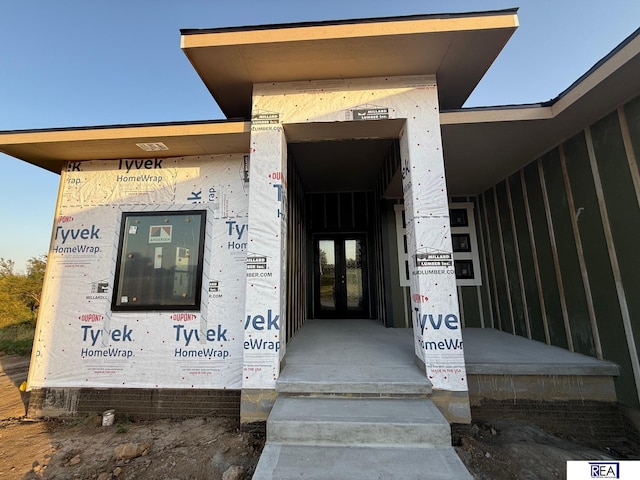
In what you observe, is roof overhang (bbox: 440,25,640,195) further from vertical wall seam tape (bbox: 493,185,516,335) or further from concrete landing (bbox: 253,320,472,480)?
concrete landing (bbox: 253,320,472,480)

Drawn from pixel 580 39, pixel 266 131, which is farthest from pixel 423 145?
pixel 580 39

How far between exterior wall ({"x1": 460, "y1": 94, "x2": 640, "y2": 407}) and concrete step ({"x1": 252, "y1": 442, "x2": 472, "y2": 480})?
2.38 m

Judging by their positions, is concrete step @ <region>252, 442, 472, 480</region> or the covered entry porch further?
the covered entry porch

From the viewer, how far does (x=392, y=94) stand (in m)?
2.55

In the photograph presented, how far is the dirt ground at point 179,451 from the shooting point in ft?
6.21

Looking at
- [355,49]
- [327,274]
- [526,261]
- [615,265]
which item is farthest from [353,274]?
[355,49]

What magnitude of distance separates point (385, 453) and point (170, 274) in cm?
285

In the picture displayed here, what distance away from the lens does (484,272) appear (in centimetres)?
471

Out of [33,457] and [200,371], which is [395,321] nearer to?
[200,371]

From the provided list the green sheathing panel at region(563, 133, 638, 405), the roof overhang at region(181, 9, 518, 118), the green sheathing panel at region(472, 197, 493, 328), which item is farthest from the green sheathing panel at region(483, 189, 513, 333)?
the roof overhang at region(181, 9, 518, 118)

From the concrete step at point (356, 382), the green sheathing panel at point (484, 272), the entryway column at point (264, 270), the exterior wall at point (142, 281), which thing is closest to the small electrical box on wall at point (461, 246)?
the green sheathing panel at point (484, 272)

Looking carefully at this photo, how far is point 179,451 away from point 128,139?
10.7 feet

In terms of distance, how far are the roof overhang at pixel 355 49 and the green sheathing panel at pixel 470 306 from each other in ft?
12.1

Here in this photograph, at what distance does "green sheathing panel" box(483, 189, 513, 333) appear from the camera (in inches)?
166
